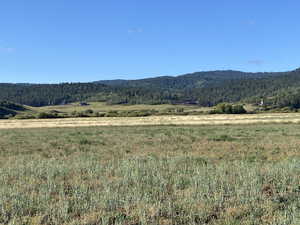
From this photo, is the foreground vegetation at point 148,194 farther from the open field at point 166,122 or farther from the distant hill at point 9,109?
the distant hill at point 9,109

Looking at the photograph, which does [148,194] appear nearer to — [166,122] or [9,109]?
[166,122]

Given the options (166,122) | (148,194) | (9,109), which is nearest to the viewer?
(148,194)

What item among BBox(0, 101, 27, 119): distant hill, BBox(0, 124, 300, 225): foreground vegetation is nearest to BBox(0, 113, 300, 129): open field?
BBox(0, 124, 300, 225): foreground vegetation

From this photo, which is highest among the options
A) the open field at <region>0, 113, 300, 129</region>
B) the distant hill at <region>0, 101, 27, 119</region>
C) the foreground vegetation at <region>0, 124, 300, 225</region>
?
the foreground vegetation at <region>0, 124, 300, 225</region>

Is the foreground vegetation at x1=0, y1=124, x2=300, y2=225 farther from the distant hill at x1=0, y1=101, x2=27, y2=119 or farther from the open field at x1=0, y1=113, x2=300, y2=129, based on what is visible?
the distant hill at x1=0, y1=101, x2=27, y2=119

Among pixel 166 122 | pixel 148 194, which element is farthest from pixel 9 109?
pixel 148 194

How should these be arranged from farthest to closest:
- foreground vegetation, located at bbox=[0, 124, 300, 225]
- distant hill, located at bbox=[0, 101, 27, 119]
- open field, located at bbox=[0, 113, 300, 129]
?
1. distant hill, located at bbox=[0, 101, 27, 119]
2. open field, located at bbox=[0, 113, 300, 129]
3. foreground vegetation, located at bbox=[0, 124, 300, 225]

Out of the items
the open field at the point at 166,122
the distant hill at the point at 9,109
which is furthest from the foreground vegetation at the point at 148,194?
the distant hill at the point at 9,109

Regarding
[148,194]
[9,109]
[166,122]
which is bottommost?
[9,109]

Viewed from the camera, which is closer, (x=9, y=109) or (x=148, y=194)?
(x=148, y=194)

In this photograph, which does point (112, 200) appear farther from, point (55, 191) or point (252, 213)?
point (252, 213)

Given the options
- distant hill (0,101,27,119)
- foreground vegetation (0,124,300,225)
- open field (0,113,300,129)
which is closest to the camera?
foreground vegetation (0,124,300,225)

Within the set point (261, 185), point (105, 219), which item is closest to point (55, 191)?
point (105, 219)

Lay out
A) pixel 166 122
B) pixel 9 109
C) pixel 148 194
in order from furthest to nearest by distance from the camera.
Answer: pixel 9 109
pixel 166 122
pixel 148 194
